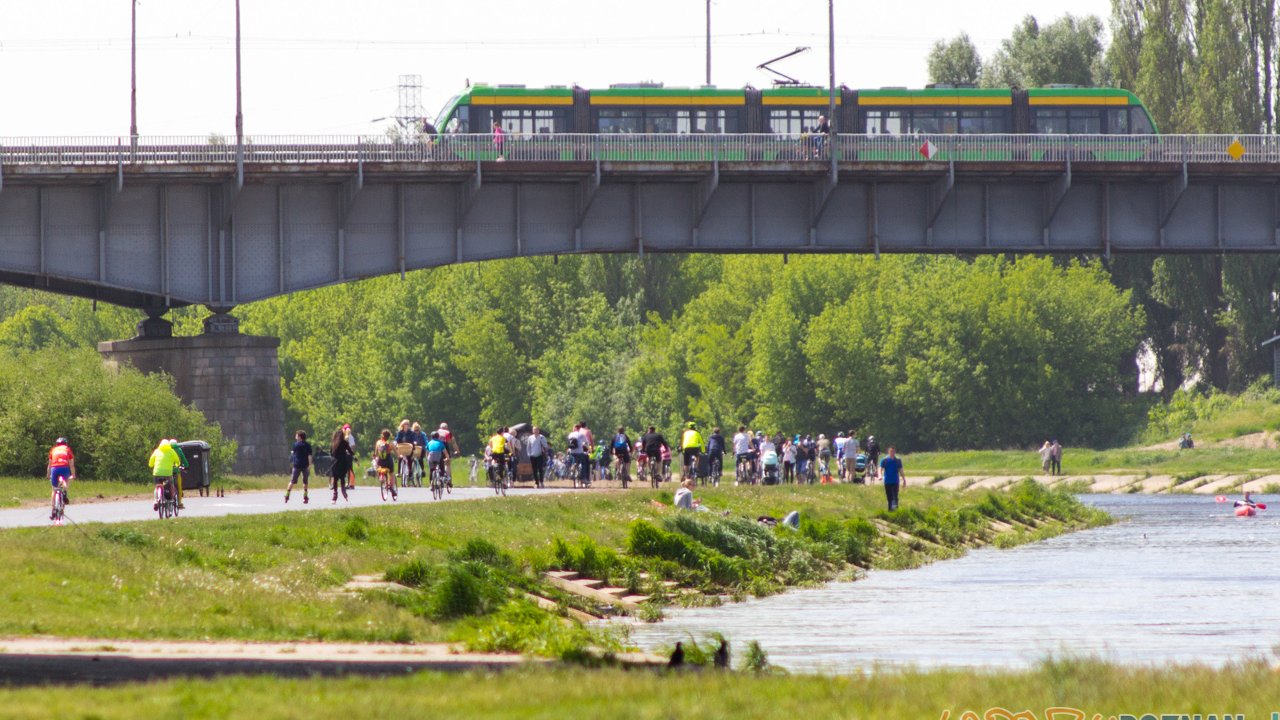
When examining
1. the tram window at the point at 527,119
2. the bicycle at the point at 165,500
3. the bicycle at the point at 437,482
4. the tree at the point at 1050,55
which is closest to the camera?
the bicycle at the point at 165,500

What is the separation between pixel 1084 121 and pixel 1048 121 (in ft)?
3.85

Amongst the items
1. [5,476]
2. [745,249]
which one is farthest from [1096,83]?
[5,476]

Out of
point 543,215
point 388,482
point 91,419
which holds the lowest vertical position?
point 388,482

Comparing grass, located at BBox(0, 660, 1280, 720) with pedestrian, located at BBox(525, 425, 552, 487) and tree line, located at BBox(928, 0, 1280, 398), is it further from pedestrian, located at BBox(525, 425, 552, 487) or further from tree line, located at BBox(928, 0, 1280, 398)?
tree line, located at BBox(928, 0, 1280, 398)

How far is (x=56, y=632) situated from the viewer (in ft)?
59.3

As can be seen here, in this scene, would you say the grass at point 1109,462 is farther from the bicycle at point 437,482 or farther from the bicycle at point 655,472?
the bicycle at point 437,482

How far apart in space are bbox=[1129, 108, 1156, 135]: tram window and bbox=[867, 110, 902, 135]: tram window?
295 inches

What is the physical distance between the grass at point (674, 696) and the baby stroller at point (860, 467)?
42.4 m

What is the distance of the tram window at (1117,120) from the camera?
196ft

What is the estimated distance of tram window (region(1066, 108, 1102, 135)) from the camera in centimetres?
6012

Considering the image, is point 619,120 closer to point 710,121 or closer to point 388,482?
point 710,121

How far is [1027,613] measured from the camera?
1019 inches

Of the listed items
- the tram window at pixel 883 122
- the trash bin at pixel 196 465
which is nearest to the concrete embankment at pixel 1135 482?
the tram window at pixel 883 122

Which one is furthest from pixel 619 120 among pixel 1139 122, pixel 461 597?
pixel 461 597
